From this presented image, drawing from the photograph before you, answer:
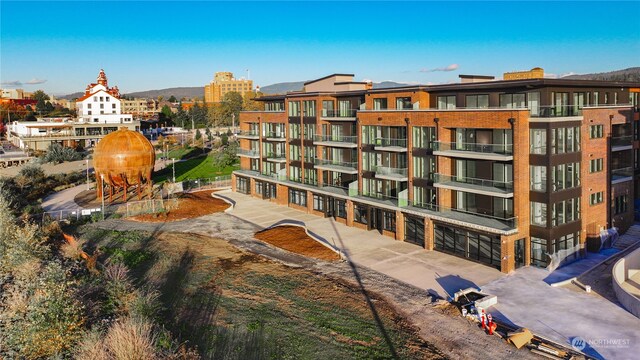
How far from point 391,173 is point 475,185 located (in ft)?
25.3

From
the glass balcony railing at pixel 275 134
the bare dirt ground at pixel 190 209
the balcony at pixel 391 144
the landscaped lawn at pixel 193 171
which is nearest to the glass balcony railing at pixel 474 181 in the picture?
the balcony at pixel 391 144

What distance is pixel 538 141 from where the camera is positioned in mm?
29453

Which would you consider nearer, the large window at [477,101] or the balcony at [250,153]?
the large window at [477,101]

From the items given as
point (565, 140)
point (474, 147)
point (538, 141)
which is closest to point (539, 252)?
point (538, 141)

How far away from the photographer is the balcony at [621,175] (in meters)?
34.5

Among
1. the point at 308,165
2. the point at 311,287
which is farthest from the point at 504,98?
the point at 308,165

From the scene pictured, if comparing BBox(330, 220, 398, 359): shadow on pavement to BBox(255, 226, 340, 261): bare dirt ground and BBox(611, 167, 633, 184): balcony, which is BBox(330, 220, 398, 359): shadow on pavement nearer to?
BBox(255, 226, 340, 261): bare dirt ground

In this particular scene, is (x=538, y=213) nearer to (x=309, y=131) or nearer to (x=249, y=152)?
(x=309, y=131)

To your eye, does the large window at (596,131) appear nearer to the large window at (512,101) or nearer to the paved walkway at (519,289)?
the large window at (512,101)

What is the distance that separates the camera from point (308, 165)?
159 feet

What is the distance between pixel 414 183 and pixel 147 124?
118672mm

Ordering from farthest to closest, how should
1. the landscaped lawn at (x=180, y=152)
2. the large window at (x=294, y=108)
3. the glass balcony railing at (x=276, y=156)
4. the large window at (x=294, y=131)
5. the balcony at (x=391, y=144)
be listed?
the landscaped lawn at (x=180, y=152) → the glass balcony railing at (x=276, y=156) → the large window at (x=294, y=131) → the large window at (x=294, y=108) → the balcony at (x=391, y=144)

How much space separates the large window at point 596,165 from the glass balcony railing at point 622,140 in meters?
2.21

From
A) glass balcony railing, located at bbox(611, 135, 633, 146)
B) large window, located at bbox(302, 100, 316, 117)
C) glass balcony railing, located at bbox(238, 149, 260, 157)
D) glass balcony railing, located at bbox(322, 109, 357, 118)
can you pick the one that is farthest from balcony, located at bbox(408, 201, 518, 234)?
glass balcony railing, located at bbox(238, 149, 260, 157)
